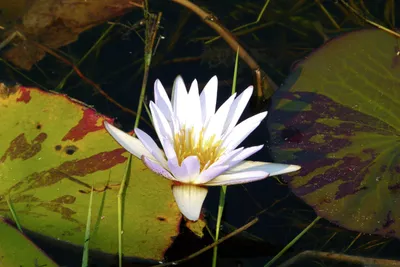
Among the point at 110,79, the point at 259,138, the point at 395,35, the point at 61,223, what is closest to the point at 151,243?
the point at 61,223

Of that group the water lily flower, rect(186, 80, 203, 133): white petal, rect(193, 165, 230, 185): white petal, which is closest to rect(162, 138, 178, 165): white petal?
the water lily flower

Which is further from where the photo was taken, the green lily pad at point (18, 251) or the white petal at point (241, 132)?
the white petal at point (241, 132)

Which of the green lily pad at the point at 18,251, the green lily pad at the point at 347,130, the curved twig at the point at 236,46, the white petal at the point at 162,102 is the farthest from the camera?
the curved twig at the point at 236,46

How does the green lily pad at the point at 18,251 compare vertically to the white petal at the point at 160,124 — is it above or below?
below

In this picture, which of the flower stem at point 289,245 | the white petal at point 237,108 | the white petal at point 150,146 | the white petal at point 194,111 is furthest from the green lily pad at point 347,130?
the white petal at point 150,146

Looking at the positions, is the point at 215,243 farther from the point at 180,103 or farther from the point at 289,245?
the point at 180,103

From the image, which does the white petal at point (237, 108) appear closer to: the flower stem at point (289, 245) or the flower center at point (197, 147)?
the flower center at point (197, 147)

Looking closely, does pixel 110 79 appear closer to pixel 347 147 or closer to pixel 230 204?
pixel 230 204

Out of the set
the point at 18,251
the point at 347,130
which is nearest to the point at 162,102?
the point at 18,251
